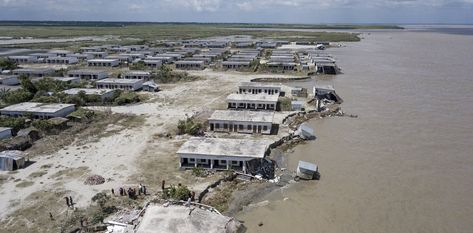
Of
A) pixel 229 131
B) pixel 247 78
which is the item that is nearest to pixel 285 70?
pixel 247 78

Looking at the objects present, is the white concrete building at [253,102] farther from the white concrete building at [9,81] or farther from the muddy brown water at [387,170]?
the white concrete building at [9,81]

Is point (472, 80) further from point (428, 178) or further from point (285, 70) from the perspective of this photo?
point (428, 178)

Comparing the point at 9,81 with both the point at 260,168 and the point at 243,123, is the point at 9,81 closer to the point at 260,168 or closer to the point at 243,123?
the point at 243,123

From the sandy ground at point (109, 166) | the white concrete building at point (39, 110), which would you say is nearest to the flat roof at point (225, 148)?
the sandy ground at point (109, 166)

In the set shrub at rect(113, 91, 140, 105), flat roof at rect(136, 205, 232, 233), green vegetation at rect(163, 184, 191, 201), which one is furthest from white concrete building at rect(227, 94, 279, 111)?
flat roof at rect(136, 205, 232, 233)

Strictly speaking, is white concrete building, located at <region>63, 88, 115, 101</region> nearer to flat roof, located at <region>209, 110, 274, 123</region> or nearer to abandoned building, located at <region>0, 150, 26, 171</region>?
flat roof, located at <region>209, 110, 274, 123</region>

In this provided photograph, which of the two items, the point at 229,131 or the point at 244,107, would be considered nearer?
the point at 229,131
